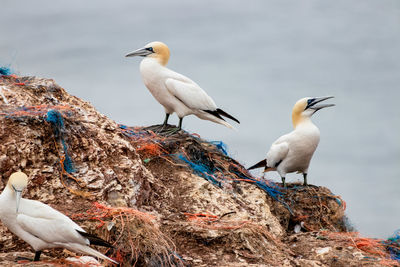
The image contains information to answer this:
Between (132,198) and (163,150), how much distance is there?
8.36ft

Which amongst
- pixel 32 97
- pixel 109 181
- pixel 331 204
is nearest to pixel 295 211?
pixel 331 204

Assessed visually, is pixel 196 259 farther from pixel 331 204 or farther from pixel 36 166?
pixel 331 204

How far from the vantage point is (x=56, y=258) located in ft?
25.0

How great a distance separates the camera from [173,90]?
1230 centimetres

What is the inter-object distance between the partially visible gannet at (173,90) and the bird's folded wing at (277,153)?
987 mm

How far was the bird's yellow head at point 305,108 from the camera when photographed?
41.1 feet

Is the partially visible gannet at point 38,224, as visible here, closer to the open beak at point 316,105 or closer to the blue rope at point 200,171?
the blue rope at point 200,171

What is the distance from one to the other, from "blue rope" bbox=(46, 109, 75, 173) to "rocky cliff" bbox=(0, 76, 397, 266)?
0.01m

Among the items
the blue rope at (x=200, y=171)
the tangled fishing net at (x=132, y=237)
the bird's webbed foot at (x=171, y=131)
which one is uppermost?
the bird's webbed foot at (x=171, y=131)

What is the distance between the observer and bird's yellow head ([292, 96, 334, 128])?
12531 millimetres

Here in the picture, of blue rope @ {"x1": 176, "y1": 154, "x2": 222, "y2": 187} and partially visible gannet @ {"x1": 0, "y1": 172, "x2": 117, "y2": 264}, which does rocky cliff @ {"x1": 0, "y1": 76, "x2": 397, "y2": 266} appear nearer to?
blue rope @ {"x1": 176, "y1": 154, "x2": 222, "y2": 187}

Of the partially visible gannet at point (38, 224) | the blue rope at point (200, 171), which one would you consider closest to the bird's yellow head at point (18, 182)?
the partially visible gannet at point (38, 224)

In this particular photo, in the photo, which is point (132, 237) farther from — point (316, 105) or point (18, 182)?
point (316, 105)

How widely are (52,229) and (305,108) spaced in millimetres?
7210
